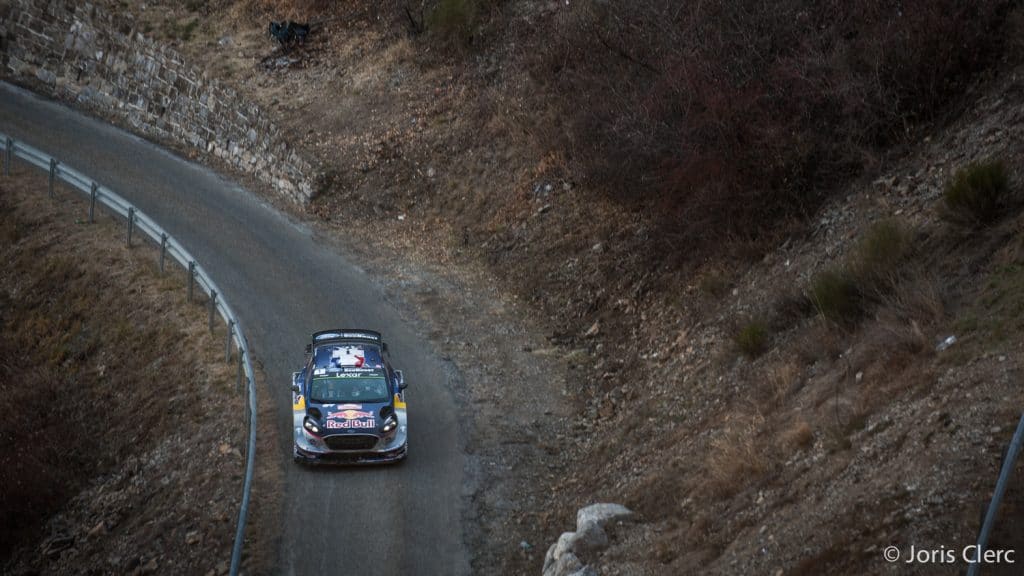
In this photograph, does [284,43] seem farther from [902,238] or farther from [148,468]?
[902,238]

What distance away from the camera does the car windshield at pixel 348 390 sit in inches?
674

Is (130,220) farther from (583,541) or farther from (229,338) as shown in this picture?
(583,541)

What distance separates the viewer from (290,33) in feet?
115

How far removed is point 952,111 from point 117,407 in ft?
56.6

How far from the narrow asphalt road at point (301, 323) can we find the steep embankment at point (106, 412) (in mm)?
852

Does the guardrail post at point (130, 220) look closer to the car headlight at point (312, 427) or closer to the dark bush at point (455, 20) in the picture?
the car headlight at point (312, 427)

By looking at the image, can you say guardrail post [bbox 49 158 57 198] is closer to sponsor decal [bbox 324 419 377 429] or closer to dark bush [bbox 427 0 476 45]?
dark bush [bbox 427 0 476 45]

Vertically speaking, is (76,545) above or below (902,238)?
below

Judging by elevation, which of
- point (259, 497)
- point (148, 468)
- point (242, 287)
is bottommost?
point (259, 497)

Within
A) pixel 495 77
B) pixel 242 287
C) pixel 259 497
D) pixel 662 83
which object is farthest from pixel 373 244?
pixel 259 497

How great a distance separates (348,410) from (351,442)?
527 millimetres

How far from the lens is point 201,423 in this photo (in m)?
18.4

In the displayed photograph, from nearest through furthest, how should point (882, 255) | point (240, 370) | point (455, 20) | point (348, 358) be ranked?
point (882, 255)
point (348, 358)
point (240, 370)
point (455, 20)

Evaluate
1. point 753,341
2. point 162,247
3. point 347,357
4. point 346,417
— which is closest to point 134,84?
point 162,247
